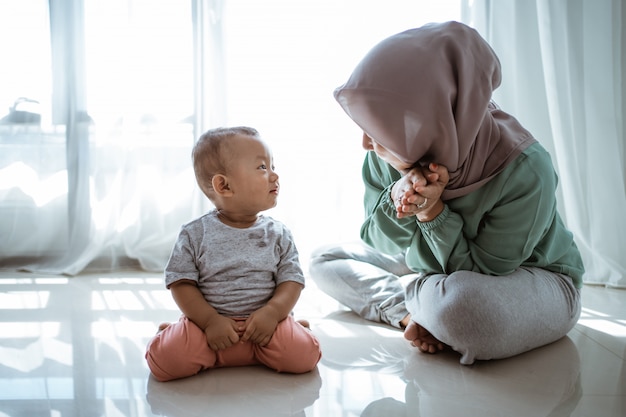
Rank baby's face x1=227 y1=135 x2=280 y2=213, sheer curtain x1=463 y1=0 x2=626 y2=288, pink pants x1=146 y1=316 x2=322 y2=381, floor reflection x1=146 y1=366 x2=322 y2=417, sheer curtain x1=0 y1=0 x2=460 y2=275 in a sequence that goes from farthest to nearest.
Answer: sheer curtain x1=0 y1=0 x2=460 y2=275 → sheer curtain x1=463 y1=0 x2=626 y2=288 → baby's face x1=227 y1=135 x2=280 y2=213 → pink pants x1=146 y1=316 x2=322 y2=381 → floor reflection x1=146 y1=366 x2=322 y2=417

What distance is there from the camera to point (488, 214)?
1.31 metres

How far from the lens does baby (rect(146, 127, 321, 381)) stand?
4.06 ft

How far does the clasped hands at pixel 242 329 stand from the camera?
123 cm

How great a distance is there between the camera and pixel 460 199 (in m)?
1.30

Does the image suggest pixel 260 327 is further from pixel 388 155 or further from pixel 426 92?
pixel 426 92

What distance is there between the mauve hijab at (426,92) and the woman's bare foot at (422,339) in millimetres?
422

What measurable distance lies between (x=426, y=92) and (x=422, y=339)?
59 centimetres

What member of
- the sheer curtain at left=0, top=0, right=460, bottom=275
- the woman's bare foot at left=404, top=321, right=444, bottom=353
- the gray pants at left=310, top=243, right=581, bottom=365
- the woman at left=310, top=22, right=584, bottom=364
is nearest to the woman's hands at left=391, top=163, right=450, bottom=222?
the woman at left=310, top=22, right=584, bottom=364

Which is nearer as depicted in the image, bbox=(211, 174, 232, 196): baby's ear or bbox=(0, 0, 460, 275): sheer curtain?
bbox=(211, 174, 232, 196): baby's ear

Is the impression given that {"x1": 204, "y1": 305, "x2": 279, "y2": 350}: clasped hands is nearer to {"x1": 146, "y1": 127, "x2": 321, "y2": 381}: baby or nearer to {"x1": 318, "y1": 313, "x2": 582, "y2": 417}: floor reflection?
{"x1": 146, "y1": 127, "x2": 321, "y2": 381}: baby

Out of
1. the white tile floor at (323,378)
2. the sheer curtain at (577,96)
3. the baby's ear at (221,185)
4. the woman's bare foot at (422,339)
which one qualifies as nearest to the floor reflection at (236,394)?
the white tile floor at (323,378)

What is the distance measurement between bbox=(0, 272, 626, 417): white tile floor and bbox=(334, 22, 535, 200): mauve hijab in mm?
440

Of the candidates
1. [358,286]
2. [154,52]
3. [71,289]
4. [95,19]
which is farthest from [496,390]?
[95,19]

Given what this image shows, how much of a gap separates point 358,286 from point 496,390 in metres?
0.60
